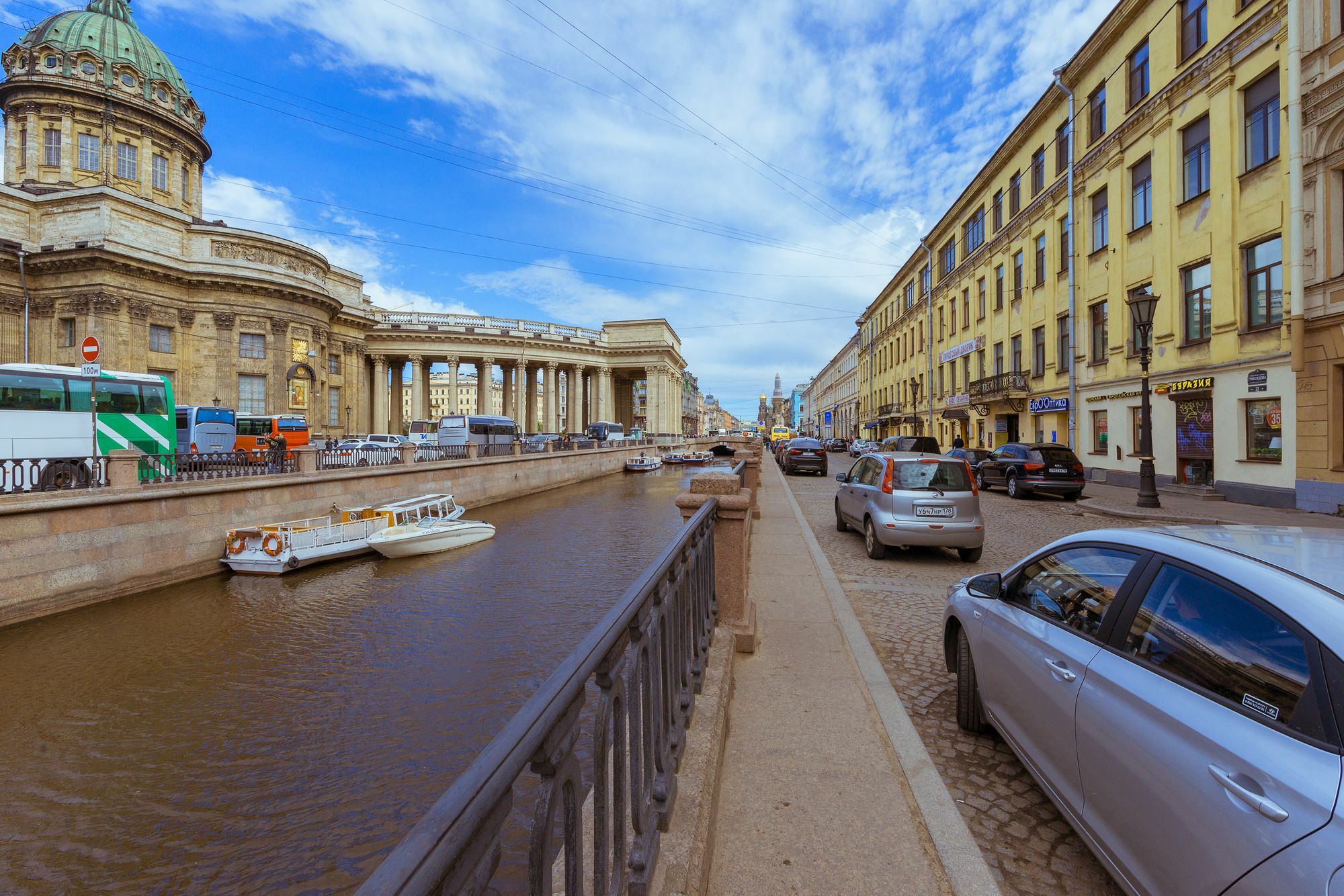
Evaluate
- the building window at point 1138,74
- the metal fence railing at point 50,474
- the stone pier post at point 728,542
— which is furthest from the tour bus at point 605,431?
the stone pier post at point 728,542

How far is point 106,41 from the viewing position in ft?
140

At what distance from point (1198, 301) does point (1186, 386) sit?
2.45m

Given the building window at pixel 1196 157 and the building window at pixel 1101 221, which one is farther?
the building window at pixel 1101 221

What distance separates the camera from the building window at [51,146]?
1556 inches

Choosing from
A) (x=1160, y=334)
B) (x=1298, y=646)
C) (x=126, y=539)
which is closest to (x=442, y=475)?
(x=126, y=539)

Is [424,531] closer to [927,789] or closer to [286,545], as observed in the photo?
[286,545]

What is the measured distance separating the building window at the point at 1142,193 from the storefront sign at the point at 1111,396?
526 centimetres

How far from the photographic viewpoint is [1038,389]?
25516mm

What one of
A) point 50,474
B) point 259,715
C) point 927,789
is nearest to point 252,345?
point 50,474

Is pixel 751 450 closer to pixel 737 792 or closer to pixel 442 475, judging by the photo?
pixel 442 475

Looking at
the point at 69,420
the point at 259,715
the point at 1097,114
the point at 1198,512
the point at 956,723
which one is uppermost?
the point at 1097,114

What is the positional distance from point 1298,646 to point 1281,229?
18.3 m

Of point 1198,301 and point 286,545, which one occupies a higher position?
point 1198,301

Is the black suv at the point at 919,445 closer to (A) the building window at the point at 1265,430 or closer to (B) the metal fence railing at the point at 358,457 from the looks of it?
(A) the building window at the point at 1265,430
